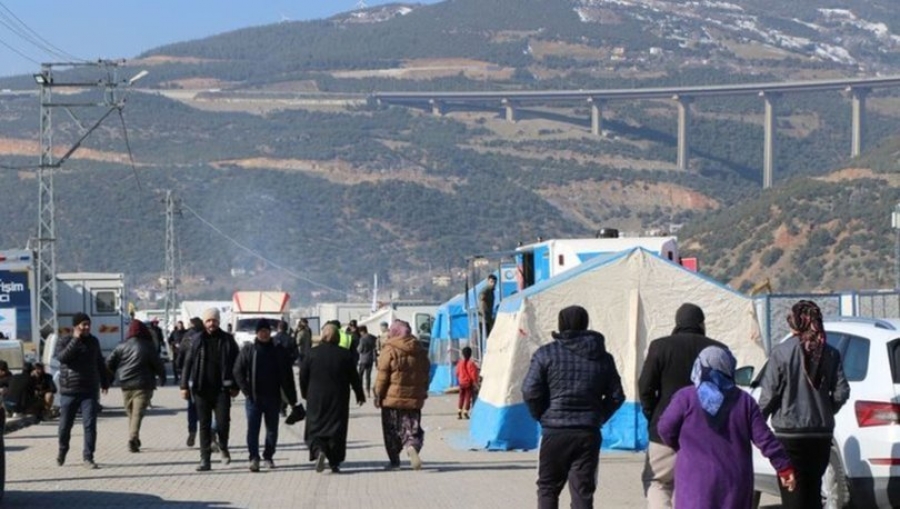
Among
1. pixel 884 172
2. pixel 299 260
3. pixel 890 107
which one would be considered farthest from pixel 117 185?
pixel 890 107

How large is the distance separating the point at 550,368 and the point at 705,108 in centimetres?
18958

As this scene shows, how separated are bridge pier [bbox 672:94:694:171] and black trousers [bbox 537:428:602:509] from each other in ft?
508

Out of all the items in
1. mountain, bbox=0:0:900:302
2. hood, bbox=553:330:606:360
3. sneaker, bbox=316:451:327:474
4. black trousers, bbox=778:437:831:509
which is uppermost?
mountain, bbox=0:0:900:302

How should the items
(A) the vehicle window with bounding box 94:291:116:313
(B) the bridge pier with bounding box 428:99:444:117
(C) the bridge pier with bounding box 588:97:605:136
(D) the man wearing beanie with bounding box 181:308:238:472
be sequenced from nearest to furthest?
(D) the man wearing beanie with bounding box 181:308:238:472
(A) the vehicle window with bounding box 94:291:116:313
(C) the bridge pier with bounding box 588:97:605:136
(B) the bridge pier with bounding box 428:99:444:117

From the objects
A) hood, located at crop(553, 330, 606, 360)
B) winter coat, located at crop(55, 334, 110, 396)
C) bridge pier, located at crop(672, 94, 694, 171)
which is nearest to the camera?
hood, located at crop(553, 330, 606, 360)

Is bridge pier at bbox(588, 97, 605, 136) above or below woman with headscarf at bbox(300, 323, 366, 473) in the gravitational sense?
above

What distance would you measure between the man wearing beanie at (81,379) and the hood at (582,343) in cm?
833

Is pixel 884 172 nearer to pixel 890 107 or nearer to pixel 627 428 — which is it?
pixel 627 428

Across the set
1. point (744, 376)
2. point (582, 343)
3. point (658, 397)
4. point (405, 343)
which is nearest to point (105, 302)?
point (405, 343)

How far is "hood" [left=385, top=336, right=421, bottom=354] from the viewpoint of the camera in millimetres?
18609

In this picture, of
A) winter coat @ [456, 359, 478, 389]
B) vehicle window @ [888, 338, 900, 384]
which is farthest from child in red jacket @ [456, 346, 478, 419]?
vehicle window @ [888, 338, 900, 384]

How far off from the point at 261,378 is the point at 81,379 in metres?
1.95

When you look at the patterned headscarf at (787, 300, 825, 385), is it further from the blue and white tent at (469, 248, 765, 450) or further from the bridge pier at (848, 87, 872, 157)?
the bridge pier at (848, 87, 872, 157)

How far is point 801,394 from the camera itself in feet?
39.8
